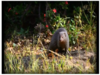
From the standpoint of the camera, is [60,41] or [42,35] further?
[42,35]

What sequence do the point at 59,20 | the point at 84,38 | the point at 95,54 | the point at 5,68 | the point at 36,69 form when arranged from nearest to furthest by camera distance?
the point at 36,69 → the point at 5,68 → the point at 95,54 → the point at 84,38 → the point at 59,20

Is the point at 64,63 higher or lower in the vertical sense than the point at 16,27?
lower

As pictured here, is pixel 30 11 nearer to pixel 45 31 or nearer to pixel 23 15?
pixel 23 15

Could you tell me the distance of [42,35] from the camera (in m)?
6.41

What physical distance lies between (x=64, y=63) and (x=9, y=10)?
396cm

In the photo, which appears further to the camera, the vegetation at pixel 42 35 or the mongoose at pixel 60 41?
the mongoose at pixel 60 41

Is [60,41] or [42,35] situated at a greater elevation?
[42,35]

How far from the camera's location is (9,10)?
22.7 feet

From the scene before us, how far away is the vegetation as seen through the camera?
4023 mm

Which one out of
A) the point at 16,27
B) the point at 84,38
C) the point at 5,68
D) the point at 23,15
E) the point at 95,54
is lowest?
the point at 5,68

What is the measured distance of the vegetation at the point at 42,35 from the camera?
4023 millimetres

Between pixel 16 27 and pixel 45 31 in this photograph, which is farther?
pixel 16 27

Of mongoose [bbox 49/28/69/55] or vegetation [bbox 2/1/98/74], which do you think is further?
mongoose [bbox 49/28/69/55]

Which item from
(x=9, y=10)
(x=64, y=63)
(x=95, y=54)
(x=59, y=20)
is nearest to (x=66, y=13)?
(x=59, y=20)
